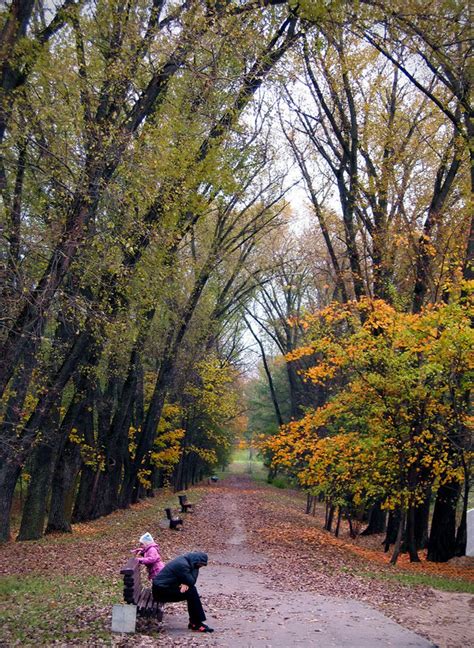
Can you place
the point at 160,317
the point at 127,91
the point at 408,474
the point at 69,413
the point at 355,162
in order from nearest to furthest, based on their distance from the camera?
the point at 127,91 → the point at 408,474 → the point at 69,413 → the point at 355,162 → the point at 160,317

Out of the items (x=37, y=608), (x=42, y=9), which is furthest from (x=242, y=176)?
(x=37, y=608)

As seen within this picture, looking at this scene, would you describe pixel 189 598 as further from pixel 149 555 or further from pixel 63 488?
pixel 63 488

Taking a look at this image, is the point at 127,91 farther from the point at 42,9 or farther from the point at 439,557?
the point at 439,557

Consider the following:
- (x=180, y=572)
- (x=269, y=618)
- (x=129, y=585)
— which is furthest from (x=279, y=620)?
(x=129, y=585)

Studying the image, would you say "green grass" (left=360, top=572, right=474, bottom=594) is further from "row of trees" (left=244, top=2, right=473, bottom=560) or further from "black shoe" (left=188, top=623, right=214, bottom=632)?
"black shoe" (left=188, top=623, right=214, bottom=632)

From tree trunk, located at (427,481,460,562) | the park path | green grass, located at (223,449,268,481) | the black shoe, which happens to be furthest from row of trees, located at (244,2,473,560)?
green grass, located at (223,449,268,481)

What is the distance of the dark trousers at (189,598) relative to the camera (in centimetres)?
831

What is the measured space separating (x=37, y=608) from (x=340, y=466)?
9200 millimetres

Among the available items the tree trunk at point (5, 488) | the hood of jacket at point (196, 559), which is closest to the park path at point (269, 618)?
the hood of jacket at point (196, 559)

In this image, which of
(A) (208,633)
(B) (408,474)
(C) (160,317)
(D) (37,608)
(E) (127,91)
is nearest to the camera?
(A) (208,633)

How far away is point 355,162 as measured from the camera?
19.4 metres

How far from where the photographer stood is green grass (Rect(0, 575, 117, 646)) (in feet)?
24.6

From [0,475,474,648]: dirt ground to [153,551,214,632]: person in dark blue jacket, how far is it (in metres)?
0.21

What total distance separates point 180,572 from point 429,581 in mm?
7122
